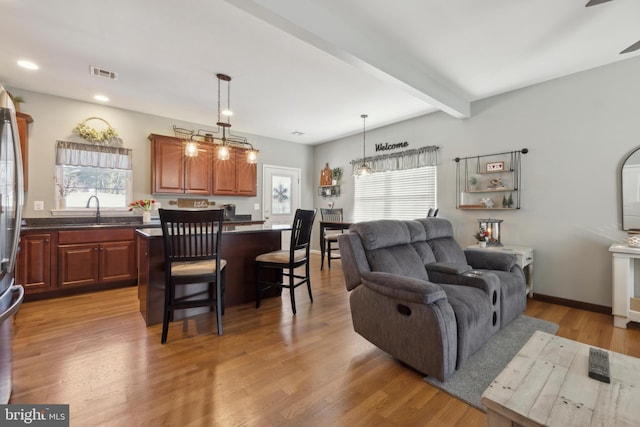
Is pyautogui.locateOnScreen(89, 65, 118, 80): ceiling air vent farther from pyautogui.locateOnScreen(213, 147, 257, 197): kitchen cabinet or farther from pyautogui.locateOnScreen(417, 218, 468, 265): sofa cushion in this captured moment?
pyautogui.locateOnScreen(417, 218, 468, 265): sofa cushion

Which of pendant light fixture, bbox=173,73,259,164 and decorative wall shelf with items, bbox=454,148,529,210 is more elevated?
pendant light fixture, bbox=173,73,259,164

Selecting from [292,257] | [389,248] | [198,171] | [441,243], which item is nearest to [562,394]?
[389,248]

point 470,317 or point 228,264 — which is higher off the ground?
point 228,264

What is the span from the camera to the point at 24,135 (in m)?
3.62

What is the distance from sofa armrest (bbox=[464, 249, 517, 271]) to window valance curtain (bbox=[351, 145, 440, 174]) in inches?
75.2

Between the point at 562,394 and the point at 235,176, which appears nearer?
the point at 562,394

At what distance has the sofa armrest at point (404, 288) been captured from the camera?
1.78 meters

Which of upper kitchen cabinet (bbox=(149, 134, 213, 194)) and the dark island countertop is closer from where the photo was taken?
the dark island countertop

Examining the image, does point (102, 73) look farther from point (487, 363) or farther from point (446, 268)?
point (487, 363)

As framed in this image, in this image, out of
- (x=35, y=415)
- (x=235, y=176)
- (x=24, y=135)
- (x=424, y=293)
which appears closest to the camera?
(x=35, y=415)

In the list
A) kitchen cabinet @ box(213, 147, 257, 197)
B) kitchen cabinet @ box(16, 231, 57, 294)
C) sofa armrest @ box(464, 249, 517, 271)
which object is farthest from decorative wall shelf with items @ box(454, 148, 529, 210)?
kitchen cabinet @ box(16, 231, 57, 294)

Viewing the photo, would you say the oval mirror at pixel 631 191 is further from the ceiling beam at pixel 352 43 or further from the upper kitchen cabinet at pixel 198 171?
the upper kitchen cabinet at pixel 198 171

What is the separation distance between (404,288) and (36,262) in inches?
170

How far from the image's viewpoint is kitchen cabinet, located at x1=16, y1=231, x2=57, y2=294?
333 cm
